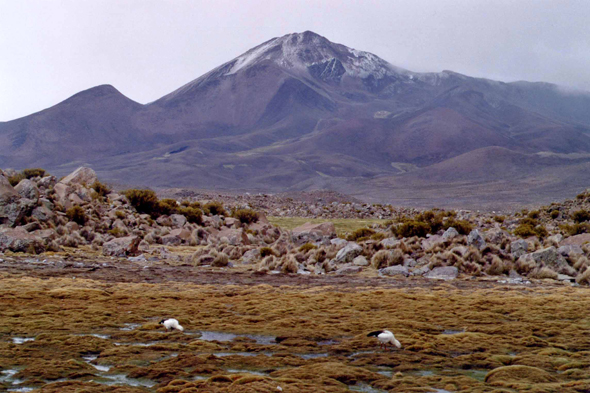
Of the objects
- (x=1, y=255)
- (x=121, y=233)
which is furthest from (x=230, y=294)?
(x=121, y=233)

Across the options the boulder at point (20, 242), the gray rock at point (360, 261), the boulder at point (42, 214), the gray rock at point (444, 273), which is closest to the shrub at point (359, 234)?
the gray rock at point (360, 261)

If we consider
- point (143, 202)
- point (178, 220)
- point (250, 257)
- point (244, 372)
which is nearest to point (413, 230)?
point (250, 257)

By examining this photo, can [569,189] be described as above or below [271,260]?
below

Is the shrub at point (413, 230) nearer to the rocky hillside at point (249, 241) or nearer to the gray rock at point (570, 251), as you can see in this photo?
the rocky hillside at point (249, 241)

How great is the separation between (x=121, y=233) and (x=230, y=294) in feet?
46.0

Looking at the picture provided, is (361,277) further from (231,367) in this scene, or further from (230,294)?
(231,367)

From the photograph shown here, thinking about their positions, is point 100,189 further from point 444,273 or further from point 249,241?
point 444,273

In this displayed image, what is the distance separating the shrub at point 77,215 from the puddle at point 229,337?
17.7 metres

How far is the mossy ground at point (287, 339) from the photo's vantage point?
6484mm

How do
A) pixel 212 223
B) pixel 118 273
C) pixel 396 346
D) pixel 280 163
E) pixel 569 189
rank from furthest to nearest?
pixel 280 163, pixel 569 189, pixel 212 223, pixel 118 273, pixel 396 346

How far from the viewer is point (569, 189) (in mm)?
120562

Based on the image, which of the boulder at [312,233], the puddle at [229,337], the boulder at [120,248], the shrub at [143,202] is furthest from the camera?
the shrub at [143,202]

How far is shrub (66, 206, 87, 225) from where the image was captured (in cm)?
2499

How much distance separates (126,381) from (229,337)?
98.4 inches
